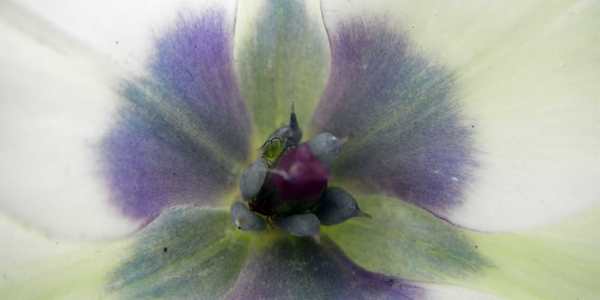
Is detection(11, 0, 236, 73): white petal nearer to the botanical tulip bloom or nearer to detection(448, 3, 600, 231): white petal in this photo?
the botanical tulip bloom

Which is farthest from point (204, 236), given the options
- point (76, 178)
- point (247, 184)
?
point (76, 178)

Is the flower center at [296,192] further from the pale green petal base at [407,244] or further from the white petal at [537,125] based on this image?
the white petal at [537,125]

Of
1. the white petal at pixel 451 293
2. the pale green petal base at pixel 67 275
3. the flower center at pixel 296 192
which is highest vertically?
the pale green petal base at pixel 67 275

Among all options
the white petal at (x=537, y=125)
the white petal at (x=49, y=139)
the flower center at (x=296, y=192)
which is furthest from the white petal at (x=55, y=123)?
the white petal at (x=537, y=125)

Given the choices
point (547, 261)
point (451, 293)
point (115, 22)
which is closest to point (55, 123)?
point (115, 22)

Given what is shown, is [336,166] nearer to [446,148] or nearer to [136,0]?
[446,148]

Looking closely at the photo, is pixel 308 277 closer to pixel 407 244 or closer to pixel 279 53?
pixel 407 244

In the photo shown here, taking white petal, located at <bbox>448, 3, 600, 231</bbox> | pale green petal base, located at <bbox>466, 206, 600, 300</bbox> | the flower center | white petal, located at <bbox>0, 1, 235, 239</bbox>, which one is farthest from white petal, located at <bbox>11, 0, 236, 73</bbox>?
pale green petal base, located at <bbox>466, 206, 600, 300</bbox>

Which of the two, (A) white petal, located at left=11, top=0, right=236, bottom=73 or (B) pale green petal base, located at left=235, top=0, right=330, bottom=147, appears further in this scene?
(B) pale green petal base, located at left=235, top=0, right=330, bottom=147
